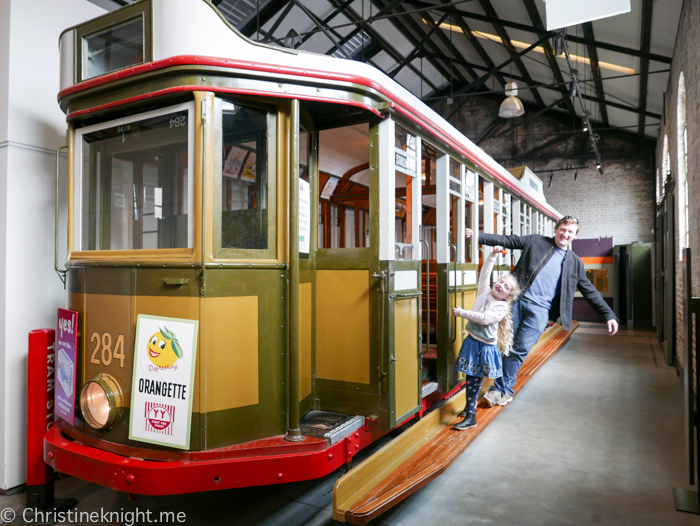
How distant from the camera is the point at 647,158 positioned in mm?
14328

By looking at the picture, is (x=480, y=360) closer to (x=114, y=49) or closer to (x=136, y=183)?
(x=136, y=183)

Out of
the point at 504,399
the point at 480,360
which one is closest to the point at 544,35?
the point at 504,399

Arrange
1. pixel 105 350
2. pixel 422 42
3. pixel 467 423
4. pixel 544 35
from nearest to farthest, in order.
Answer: pixel 105 350 → pixel 467 423 → pixel 544 35 → pixel 422 42

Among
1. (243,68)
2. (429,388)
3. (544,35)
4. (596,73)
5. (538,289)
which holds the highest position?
(544,35)

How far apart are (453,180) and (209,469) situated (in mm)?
2837

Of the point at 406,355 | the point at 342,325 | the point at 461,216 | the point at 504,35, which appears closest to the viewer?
the point at 342,325

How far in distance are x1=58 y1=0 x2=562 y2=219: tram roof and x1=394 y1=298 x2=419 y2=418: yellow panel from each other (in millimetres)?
1220

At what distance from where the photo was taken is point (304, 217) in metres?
2.93

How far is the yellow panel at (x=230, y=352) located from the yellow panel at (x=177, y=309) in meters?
0.03

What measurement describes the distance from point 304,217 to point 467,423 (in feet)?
6.60

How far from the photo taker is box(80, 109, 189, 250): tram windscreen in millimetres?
2516

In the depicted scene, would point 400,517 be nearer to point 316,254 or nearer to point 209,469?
point 209,469

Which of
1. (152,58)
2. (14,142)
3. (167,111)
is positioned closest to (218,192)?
(167,111)

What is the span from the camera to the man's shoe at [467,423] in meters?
3.65
